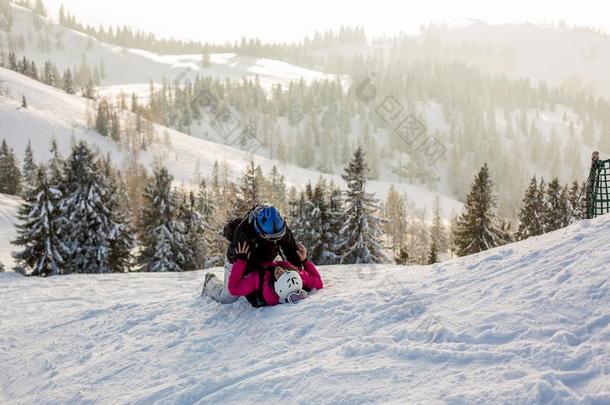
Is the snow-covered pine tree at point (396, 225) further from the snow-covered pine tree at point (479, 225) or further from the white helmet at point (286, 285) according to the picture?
the white helmet at point (286, 285)

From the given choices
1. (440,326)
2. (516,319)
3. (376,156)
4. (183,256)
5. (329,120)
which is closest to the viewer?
(516,319)

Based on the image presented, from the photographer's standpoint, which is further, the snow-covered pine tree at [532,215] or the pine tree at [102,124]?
the pine tree at [102,124]

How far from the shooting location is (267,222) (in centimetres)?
681

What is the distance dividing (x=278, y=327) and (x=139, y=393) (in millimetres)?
1936

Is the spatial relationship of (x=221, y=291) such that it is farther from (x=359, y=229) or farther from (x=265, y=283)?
(x=359, y=229)

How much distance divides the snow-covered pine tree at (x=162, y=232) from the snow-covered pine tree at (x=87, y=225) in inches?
115

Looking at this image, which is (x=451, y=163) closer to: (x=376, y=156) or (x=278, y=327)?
(x=376, y=156)

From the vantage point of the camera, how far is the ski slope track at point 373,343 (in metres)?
3.95

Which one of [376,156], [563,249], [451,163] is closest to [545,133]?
[451,163]

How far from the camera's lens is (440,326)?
498 centimetres

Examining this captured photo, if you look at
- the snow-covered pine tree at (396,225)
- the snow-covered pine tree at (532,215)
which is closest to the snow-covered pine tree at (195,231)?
the snow-covered pine tree at (532,215)

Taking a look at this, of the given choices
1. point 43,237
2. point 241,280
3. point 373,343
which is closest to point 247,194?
point 43,237

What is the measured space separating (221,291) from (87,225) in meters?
23.5

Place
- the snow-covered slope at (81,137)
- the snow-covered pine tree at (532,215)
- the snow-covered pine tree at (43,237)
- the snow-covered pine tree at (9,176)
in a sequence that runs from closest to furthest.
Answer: the snow-covered pine tree at (43,237) < the snow-covered pine tree at (532,215) < the snow-covered pine tree at (9,176) < the snow-covered slope at (81,137)
